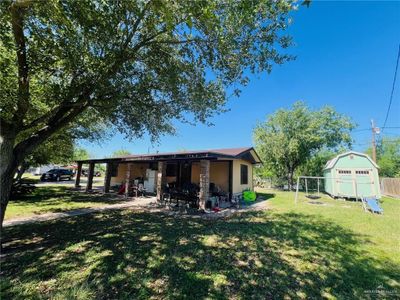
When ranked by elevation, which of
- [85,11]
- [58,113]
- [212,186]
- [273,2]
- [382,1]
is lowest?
[212,186]

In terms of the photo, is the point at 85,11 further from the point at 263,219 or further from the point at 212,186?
the point at 212,186

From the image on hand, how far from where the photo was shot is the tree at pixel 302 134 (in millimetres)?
20909

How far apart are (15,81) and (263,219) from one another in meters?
9.16

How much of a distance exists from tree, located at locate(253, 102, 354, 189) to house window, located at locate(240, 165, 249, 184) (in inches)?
297

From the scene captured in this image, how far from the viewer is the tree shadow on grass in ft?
10.6

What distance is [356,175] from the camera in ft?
49.2

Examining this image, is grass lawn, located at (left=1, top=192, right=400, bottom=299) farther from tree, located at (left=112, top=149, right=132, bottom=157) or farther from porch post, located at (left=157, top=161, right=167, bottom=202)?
tree, located at (left=112, top=149, right=132, bottom=157)

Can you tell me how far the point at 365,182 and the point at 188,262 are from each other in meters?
16.2

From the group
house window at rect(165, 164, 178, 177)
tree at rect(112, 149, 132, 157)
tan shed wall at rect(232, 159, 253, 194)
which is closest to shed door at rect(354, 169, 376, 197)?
tan shed wall at rect(232, 159, 253, 194)

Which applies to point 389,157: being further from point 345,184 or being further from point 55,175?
point 55,175

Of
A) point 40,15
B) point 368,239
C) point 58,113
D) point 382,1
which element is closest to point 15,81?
point 58,113

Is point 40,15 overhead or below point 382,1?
below

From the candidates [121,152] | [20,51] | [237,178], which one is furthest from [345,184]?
[121,152]

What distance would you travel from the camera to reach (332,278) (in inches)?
144
